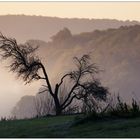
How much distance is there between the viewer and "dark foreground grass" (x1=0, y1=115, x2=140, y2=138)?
1317 cm

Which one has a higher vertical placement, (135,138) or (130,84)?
(130,84)

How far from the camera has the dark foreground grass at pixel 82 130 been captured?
13.2 meters

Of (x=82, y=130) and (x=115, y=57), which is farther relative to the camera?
(x=115, y=57)

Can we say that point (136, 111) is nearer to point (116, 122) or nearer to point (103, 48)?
point (116, 122)

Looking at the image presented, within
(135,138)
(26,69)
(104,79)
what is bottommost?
(135,138)

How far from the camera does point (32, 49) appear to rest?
34312 mm

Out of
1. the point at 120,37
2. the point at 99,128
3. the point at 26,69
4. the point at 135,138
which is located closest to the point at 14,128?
the point at 99,128

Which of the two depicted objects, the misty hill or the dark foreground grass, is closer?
the dark foreground grass

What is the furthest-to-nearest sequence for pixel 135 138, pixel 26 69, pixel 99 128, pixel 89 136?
pixel 26 69
pixel 99 128
pixel 89 136
pixel 135 138

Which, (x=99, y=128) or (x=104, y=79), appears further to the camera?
(x=104, y=79)

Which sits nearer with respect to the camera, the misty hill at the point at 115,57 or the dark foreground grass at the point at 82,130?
the dark foreground grass at the point at 82,130

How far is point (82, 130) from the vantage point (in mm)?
14203

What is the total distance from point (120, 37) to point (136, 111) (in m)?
119

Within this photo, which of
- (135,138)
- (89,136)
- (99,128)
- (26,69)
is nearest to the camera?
(135,138)
